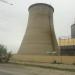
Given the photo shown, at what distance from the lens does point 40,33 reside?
35.0m

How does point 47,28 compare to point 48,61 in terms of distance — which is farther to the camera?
point 47,28

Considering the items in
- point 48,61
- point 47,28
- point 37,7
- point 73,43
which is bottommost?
point 48,61

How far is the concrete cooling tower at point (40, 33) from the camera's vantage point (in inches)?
1373

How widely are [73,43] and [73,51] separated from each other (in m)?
2.44

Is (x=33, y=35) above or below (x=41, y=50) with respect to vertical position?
above

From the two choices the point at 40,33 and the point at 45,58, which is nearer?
the point at 45,58

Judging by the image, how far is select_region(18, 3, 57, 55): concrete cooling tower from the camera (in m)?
34.9

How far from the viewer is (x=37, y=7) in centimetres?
3591

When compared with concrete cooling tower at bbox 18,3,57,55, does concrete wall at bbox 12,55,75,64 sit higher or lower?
lower

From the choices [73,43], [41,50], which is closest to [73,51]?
[73,43]

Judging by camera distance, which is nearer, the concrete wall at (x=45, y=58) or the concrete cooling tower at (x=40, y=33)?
the concrete wall at (x=45, y=58)

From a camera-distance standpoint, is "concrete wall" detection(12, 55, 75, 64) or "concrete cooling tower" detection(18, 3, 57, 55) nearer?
"concrete wall" detection(12, 55, 75, 64)

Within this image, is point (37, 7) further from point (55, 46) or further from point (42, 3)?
point (55, 46)

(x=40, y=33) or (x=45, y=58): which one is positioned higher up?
(x=40, y=33)
